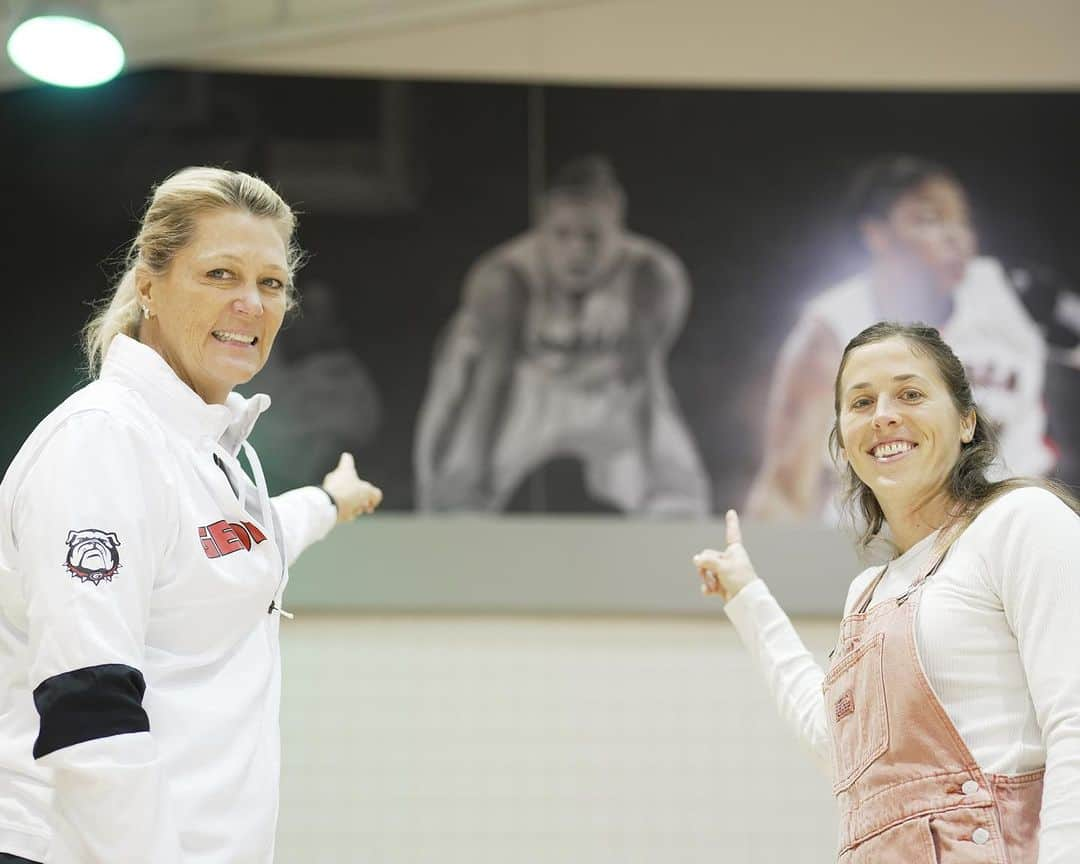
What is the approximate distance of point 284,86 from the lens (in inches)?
142

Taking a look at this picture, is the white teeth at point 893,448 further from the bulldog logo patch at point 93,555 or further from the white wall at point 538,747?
the white wall at point 538,747

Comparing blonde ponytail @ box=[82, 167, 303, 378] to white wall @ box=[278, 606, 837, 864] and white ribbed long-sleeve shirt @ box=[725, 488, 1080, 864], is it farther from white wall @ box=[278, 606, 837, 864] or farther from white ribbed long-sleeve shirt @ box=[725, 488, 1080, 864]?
white wall @ box=[278, 606, 837, 864]

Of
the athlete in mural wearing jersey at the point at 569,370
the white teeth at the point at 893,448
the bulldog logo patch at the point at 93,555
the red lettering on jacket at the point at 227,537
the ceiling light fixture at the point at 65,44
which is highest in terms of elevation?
the ceiling light fixture at the point at 65,44

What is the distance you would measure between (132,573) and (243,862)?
41 cm

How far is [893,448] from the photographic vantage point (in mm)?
1596

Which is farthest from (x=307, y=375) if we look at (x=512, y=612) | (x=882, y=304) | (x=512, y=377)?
(x=882, y=304)

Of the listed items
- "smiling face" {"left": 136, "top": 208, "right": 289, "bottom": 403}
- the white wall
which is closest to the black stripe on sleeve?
"smiling face" {"left": 136, "top": 208, "right": 289, "bottom": 403}

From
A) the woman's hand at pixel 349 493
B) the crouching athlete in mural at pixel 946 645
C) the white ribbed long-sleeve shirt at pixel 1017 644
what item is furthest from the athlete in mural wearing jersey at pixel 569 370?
the white ribbed long-sleeve shirt at pixel 1017 644

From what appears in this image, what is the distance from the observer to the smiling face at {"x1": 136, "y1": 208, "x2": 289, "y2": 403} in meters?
1.46

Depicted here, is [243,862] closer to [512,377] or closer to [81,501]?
[81,501]

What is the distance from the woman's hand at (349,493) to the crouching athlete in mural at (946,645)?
39.1 inches

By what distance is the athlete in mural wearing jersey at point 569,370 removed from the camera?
129 inches

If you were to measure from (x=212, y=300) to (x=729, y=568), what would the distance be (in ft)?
3.56

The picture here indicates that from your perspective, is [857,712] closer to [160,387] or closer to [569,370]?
[160,387]
